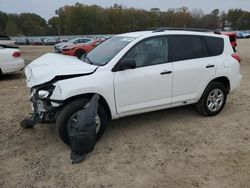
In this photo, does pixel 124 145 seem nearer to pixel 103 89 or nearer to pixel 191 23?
pixel 103 89

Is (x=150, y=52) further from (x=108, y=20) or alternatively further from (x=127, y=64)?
(x=108, y=20)

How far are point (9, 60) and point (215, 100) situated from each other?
7.36 metres

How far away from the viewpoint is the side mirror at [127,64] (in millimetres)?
4539

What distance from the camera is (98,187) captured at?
3.47 m

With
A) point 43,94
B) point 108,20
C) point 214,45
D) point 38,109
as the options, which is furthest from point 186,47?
point 108,20

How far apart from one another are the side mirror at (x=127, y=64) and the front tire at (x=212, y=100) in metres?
1.78

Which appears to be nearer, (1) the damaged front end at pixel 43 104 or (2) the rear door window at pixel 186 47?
(1) the damaged front end at pixel 43 104

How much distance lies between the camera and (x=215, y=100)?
5.75 metres

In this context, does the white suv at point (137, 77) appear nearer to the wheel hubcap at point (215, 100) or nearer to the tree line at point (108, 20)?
the wheel hubcap at point (215, 100)

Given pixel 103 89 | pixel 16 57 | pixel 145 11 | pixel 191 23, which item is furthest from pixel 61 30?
pixel 103 89

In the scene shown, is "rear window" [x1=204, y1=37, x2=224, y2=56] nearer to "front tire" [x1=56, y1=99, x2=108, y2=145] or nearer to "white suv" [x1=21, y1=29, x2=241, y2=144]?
"white suv" [x1=21, y1=29, x2=241, y2=144]

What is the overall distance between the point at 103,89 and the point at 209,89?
228 cm

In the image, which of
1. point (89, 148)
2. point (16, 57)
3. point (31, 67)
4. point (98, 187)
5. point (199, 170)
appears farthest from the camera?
point (16, 57)

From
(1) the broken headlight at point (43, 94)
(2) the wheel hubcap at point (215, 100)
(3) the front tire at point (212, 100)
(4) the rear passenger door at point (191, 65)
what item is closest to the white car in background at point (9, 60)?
(1) the broken headlight at point (43, 94)
